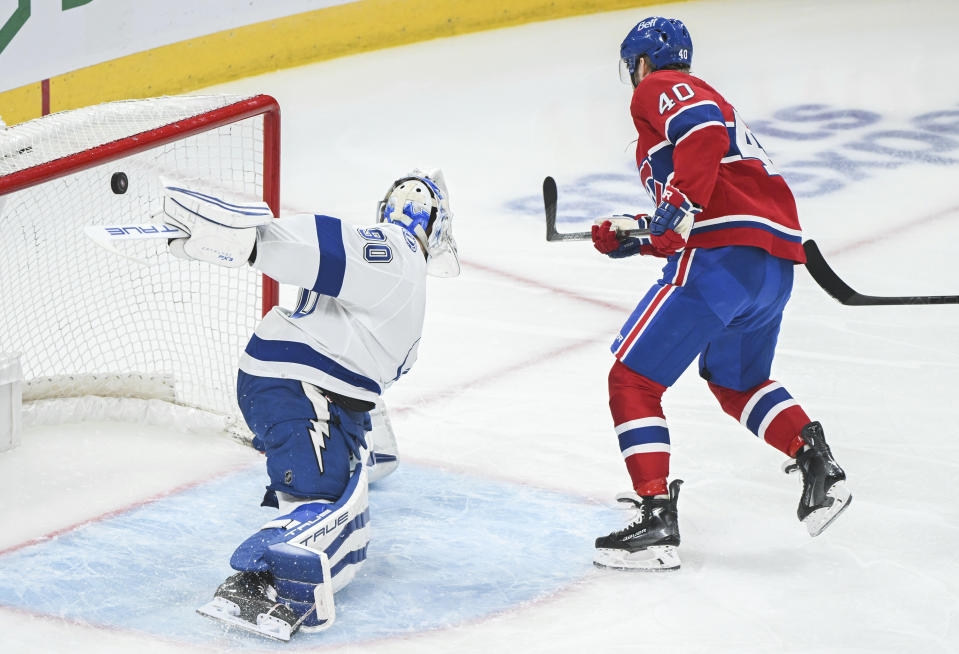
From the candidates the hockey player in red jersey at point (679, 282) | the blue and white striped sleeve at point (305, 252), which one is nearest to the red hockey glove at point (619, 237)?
the hockey player in red jersey at point (679, 282)

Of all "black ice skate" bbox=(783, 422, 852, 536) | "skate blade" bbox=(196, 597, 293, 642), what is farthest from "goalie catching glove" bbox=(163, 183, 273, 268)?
"black ice skate" bbox=(783, 422, 852, 536)

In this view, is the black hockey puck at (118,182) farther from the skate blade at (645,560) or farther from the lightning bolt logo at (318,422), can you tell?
the skate blade at (645,560)

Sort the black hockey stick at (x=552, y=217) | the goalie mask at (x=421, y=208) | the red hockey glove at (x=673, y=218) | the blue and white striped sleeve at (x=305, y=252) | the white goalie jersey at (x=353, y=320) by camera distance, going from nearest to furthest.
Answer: the blue and white striped sleeve at (x=305, y=252), the white goalie jersey at (x=353, y=320), the red hockey glove at (x=673, y=218), the goalie mask at (x=421, y=208), the black hockey stick at (x=552, y=217)

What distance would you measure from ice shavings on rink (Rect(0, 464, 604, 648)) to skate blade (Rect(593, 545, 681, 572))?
5 cm

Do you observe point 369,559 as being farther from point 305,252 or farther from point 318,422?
point 305,252

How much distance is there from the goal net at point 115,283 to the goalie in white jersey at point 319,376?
1.76ft

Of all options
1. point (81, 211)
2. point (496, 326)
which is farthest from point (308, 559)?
point (81, 211)

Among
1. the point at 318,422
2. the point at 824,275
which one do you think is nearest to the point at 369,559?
the point at 318,422

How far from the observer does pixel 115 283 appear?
145 inches

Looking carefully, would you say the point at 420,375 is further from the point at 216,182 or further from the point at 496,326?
the point at 216,182

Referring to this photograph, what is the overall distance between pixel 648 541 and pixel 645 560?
3 centimetres

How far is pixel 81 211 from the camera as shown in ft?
12.1

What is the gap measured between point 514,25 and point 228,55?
1451 mm

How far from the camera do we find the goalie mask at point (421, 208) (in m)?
2.25
